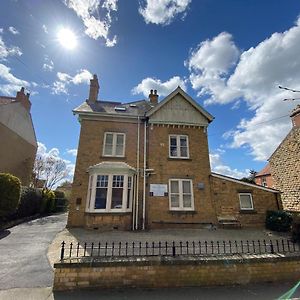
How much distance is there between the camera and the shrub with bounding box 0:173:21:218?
490 inches

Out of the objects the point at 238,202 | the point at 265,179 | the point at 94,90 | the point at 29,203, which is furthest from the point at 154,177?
the point at 265,179

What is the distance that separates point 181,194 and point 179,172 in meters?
1.56

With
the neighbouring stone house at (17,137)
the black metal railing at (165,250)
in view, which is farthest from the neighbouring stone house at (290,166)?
the neighbouring stone house at (17,137)

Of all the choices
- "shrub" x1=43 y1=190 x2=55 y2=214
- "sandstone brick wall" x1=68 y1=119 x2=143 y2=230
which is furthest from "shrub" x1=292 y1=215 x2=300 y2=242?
"shrub" x1=43 y1=190 x2=55 y2=214

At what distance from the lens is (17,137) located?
23.5m

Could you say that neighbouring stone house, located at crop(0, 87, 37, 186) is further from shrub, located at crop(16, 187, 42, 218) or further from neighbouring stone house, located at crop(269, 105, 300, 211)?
neighbouring stone house, located at crop(269, 105, 300, 211)

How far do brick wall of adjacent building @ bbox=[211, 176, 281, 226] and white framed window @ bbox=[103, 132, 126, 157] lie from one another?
23.2 ft

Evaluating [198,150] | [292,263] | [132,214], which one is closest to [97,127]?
[132,214]

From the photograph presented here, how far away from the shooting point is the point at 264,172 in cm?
3253

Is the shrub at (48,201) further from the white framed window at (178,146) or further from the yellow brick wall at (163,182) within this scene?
the white framed window at (178,146)

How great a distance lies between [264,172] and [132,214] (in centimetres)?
2725

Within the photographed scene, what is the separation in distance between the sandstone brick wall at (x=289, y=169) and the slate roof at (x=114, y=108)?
13857 millimetres

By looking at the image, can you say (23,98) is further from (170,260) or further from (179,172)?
(170,260)

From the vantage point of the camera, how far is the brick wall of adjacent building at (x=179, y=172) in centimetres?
A: 1377
